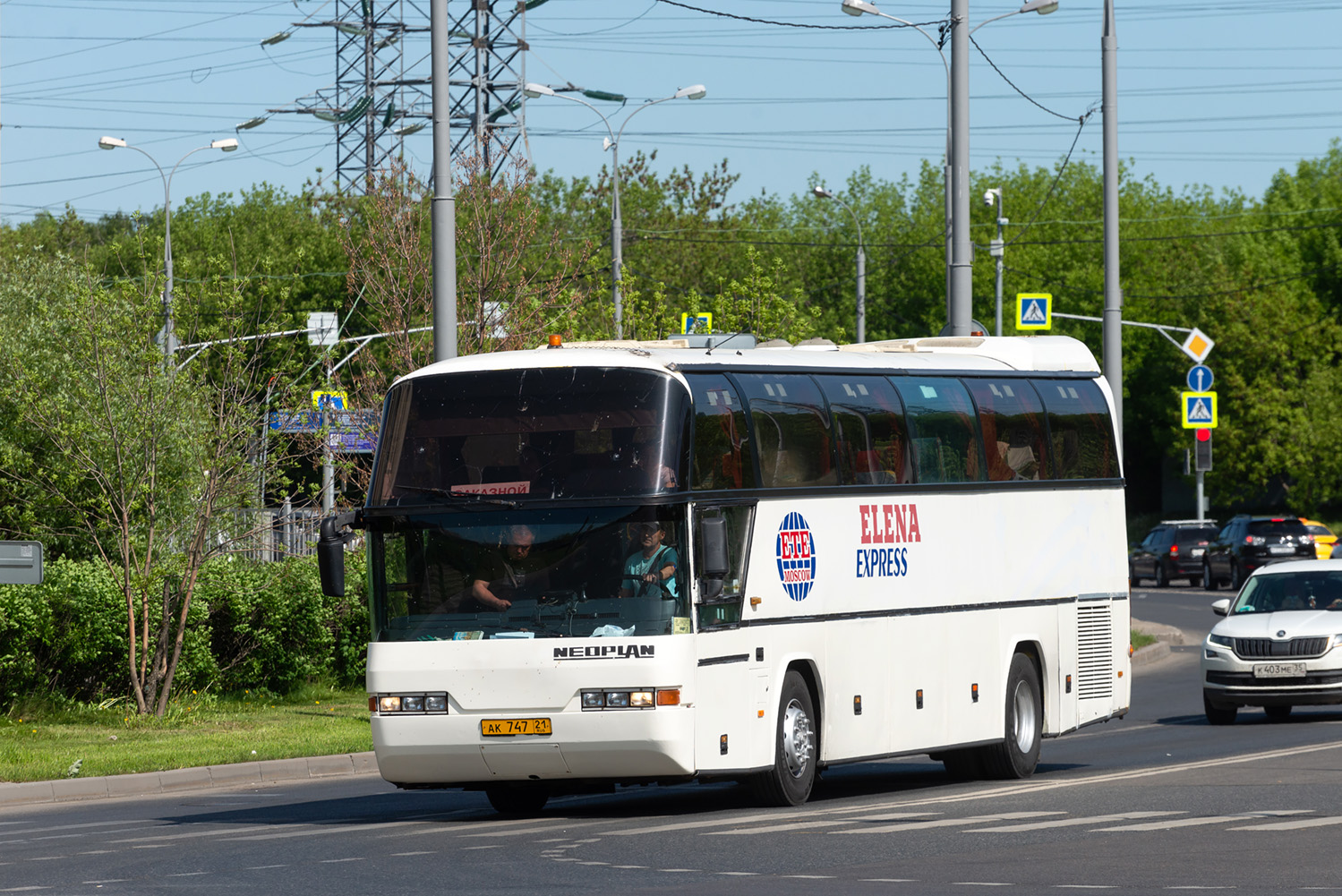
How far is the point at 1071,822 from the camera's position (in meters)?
12.8

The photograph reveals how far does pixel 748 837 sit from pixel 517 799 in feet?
10.5

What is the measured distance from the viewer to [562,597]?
45.0 feet

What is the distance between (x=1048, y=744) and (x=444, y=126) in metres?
8.80

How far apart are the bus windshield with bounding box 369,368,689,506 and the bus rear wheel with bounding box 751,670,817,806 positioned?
6.25ft

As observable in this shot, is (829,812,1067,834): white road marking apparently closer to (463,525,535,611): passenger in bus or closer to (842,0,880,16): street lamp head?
(463,525,535,611): passenger in bus

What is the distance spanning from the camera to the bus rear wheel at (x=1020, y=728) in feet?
57.1

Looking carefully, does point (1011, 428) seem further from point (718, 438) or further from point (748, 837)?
point (748, 837)

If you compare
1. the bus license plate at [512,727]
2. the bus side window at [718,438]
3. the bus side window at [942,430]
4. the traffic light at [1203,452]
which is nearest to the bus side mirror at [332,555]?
the bus license plate at [512,727]

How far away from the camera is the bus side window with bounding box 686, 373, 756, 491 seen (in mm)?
14172

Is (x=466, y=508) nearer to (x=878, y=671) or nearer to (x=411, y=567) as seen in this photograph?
(x=411, y=567)

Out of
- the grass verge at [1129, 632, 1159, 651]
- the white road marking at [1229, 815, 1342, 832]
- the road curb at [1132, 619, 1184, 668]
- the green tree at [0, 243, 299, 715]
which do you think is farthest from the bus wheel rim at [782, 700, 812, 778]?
the grass verge at [1129, 632, 1159, 651]

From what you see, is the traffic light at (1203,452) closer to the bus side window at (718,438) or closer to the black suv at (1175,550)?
the black suv at (1175,550)

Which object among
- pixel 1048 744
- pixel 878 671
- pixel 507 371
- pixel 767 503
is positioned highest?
pixel 507 371

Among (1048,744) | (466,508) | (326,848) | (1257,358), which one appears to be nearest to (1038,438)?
(1048,744)
